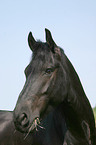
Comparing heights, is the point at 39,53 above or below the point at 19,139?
above

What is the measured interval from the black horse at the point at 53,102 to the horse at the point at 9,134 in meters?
0.33

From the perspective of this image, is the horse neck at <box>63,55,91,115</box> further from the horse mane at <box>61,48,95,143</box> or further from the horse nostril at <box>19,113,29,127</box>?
the horse nostril at <box>19,113,29,127</box>

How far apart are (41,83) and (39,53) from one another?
546 millimetres

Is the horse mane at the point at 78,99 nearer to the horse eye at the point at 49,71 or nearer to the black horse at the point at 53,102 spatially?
the black horse at the point at 53,102

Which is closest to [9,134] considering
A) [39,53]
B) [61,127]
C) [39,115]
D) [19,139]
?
[19,139]

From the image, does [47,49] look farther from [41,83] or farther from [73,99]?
[73,99]

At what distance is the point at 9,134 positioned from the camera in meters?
5.47

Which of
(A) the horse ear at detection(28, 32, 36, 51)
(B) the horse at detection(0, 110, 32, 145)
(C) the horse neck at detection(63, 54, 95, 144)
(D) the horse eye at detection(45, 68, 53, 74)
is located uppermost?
(A) the horse ear at detection(28, 32, 36, 51)

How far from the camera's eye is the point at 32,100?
3930 millimetres

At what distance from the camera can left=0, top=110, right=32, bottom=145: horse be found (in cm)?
515

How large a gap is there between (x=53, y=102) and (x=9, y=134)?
1778 mm

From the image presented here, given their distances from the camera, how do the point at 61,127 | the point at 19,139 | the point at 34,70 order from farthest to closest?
the point at 19,139 → the point at 61,127 → the point at 34,70

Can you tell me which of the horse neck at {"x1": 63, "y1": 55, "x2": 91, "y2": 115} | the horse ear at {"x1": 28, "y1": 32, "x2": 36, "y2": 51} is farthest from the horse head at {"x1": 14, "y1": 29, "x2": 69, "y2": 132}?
the horse ear at {"x1": 28, "y1": 32, "x2": 36, "y2": 51}

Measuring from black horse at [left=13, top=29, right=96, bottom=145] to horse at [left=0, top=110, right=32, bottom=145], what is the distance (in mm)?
330
